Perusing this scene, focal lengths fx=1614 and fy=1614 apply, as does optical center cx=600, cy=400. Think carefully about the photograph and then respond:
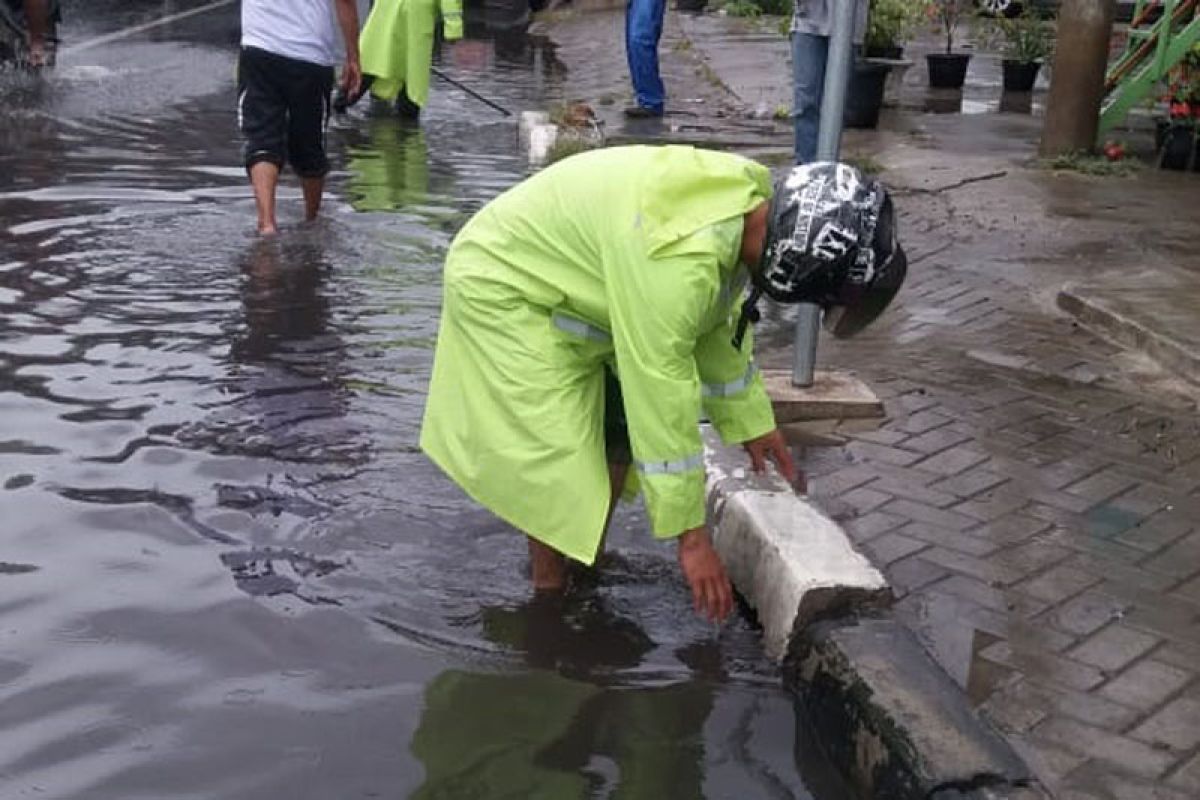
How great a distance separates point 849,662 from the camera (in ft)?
11.3

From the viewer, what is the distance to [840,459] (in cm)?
490

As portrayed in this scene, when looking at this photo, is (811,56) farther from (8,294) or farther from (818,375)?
(8,294)

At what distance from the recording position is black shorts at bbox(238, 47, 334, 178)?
7.48m

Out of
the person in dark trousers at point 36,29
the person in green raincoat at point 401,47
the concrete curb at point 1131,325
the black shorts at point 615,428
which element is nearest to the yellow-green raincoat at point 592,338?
the black shorts at point 615,428

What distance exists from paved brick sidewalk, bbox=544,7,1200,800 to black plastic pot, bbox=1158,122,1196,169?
3.10 metres

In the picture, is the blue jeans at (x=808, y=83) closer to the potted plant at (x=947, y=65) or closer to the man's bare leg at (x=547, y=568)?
the man's bare leg at (x=547, y=568)

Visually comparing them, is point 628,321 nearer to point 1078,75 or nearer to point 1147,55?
point 1078,75

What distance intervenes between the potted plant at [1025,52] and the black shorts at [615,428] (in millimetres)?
10556

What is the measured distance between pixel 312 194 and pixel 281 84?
2.08 ft

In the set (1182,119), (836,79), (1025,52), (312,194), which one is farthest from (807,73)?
(1025,52)

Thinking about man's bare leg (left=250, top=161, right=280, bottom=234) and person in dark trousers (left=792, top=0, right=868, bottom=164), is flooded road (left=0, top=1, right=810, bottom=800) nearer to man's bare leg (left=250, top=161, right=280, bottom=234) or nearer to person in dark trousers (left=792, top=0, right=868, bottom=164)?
man's bare leg (left=250, top=161, right=280, bottom=234)

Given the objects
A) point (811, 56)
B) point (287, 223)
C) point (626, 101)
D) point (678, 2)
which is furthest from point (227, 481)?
point (678, 2)

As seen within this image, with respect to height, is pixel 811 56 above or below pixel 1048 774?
above

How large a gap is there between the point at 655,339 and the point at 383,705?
40.3 inches
